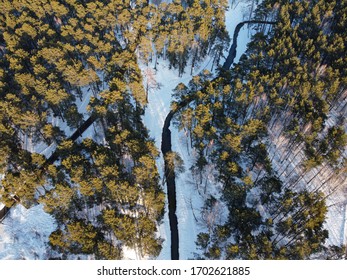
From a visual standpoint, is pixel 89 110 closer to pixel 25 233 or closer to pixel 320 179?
pixel 25 233

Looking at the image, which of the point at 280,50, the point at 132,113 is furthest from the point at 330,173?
the point at 132,113

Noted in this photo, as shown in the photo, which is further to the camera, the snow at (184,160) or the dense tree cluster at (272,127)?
the snow at (184,160)

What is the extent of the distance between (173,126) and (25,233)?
3564 centimetres

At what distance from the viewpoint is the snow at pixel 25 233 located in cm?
4697

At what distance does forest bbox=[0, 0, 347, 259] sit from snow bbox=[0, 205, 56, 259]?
7.10 ft

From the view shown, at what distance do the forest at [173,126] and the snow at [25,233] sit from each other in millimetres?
2163

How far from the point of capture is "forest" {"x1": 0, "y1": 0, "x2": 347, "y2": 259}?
43781mm

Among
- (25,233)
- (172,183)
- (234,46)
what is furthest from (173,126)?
(234,46)

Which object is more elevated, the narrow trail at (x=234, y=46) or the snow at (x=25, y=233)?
the narrow trail at (x=234, y=46)

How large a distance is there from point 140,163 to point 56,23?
54.6 m

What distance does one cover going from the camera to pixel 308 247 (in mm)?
38375

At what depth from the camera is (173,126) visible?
66.5 meters

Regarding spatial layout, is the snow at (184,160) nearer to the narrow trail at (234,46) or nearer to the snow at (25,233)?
the narrow trail at (234,46)

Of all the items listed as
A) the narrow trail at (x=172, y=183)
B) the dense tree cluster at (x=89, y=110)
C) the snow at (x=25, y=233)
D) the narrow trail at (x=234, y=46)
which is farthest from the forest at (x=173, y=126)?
the snow at (x=25, y=233)
